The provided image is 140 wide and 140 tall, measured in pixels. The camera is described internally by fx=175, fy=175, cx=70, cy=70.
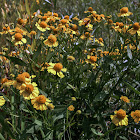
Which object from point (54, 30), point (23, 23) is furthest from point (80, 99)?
point (23, 23)

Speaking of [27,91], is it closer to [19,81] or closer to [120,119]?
[19,81]

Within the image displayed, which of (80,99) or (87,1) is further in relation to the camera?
(87,1)

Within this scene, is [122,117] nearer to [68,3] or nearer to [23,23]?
[23,23]

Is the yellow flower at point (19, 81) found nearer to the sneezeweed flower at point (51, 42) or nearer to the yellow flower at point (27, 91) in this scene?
the yellow flower at point (27, 91)

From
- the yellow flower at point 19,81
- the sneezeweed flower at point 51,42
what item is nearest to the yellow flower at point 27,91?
the yellow flower at point 19,81

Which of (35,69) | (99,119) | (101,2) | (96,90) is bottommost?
(99,119)

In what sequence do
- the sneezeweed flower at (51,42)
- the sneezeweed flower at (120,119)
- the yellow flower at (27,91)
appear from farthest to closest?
the sneezeweed flower at (51,42)
the sneezeweed flower at (120,119)
the yellow flower at (27,91)

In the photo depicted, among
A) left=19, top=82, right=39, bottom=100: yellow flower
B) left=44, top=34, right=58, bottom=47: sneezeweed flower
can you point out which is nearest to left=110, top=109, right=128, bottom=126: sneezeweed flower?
left=19, top=82, right=39, bottom=100: yellow flower

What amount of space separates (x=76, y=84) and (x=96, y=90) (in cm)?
15

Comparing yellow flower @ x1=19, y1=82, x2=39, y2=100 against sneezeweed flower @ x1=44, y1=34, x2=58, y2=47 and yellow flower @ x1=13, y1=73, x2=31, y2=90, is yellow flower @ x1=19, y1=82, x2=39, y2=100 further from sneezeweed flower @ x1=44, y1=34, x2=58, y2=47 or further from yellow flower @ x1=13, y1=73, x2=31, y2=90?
sneezeweed flower @ x1=44, y1=34, x2=58, y2=47

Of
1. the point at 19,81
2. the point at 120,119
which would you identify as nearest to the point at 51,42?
the point at 19,81

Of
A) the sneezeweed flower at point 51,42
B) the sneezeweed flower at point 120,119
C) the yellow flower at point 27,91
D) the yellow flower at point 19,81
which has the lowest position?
the sneezeweed flower at point 120,119

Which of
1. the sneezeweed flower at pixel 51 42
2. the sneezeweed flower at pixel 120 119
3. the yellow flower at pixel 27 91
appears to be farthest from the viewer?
the sneezeweed flower at pixel 51 42

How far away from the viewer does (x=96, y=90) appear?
4.18 feet
